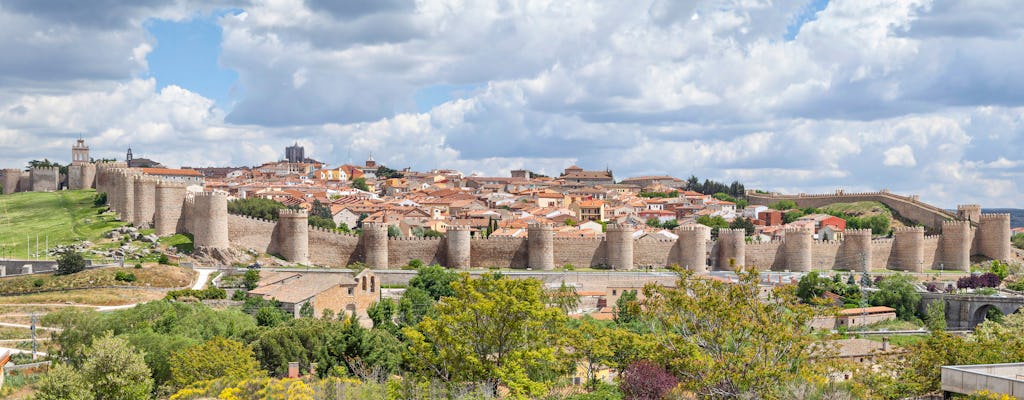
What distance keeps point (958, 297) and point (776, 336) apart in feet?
119

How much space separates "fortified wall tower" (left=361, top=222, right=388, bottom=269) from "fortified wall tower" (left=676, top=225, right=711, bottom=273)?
14547 millimetres

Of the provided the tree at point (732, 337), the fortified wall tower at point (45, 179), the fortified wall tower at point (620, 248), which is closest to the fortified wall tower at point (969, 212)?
the fortified wall tower at point (620, 248)

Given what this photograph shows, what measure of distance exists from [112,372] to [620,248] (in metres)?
32.8

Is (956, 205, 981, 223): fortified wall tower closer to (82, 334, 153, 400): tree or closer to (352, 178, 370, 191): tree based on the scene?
(352, 178, 370, 191): tree

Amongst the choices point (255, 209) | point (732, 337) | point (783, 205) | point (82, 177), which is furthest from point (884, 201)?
point (732, 337)

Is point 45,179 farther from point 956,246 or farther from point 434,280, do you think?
point 956,246

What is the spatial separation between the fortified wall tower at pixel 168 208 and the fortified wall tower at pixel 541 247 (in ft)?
52.4

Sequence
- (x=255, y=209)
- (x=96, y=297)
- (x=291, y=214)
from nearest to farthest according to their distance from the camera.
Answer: (x=96, y=297)
(x=291, y=214)
(x=255, y=209)

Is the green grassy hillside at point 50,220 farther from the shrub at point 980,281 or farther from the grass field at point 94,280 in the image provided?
the shrub at point 980,281

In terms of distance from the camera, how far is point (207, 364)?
2638 cm

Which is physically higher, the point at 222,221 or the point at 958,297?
the point at 222,221

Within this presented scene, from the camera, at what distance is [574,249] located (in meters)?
54.7

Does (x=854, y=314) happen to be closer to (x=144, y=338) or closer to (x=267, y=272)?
(x=267, y=272)

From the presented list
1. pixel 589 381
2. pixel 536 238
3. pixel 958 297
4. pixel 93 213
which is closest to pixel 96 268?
pixel 93 213
